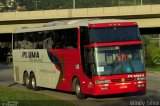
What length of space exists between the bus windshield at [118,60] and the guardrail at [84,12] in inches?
1526

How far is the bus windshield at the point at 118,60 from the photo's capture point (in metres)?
18.5

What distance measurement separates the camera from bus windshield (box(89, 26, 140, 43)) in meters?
18.9

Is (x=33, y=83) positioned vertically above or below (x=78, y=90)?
below

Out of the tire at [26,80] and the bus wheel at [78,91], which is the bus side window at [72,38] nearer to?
the bus wheel at [78,91]

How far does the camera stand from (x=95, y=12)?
6012cm

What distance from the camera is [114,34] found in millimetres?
19250

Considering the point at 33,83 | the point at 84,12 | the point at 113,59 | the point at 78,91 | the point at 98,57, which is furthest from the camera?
the point at 84,12

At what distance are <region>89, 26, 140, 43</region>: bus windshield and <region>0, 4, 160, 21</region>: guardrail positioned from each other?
38224 mm

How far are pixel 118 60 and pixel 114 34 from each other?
1.12 metres

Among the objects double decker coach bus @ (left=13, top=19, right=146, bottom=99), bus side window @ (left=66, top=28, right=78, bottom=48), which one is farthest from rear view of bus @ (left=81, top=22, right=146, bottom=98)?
bus side window @ (left=66, top=28, right=78, bottom=48)

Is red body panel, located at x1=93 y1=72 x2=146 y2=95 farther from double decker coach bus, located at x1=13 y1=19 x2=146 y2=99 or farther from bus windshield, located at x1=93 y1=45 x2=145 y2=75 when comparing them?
bus windshield, located at x1=93 y1=45 x2=145 y2=75

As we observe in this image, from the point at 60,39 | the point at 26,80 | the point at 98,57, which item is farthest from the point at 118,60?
the point at 26,80

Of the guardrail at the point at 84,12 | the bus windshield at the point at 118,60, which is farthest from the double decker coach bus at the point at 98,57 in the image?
the guardrail at the point at 84,12

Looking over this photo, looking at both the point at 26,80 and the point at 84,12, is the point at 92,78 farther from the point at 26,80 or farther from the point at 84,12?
the point at 84,12
